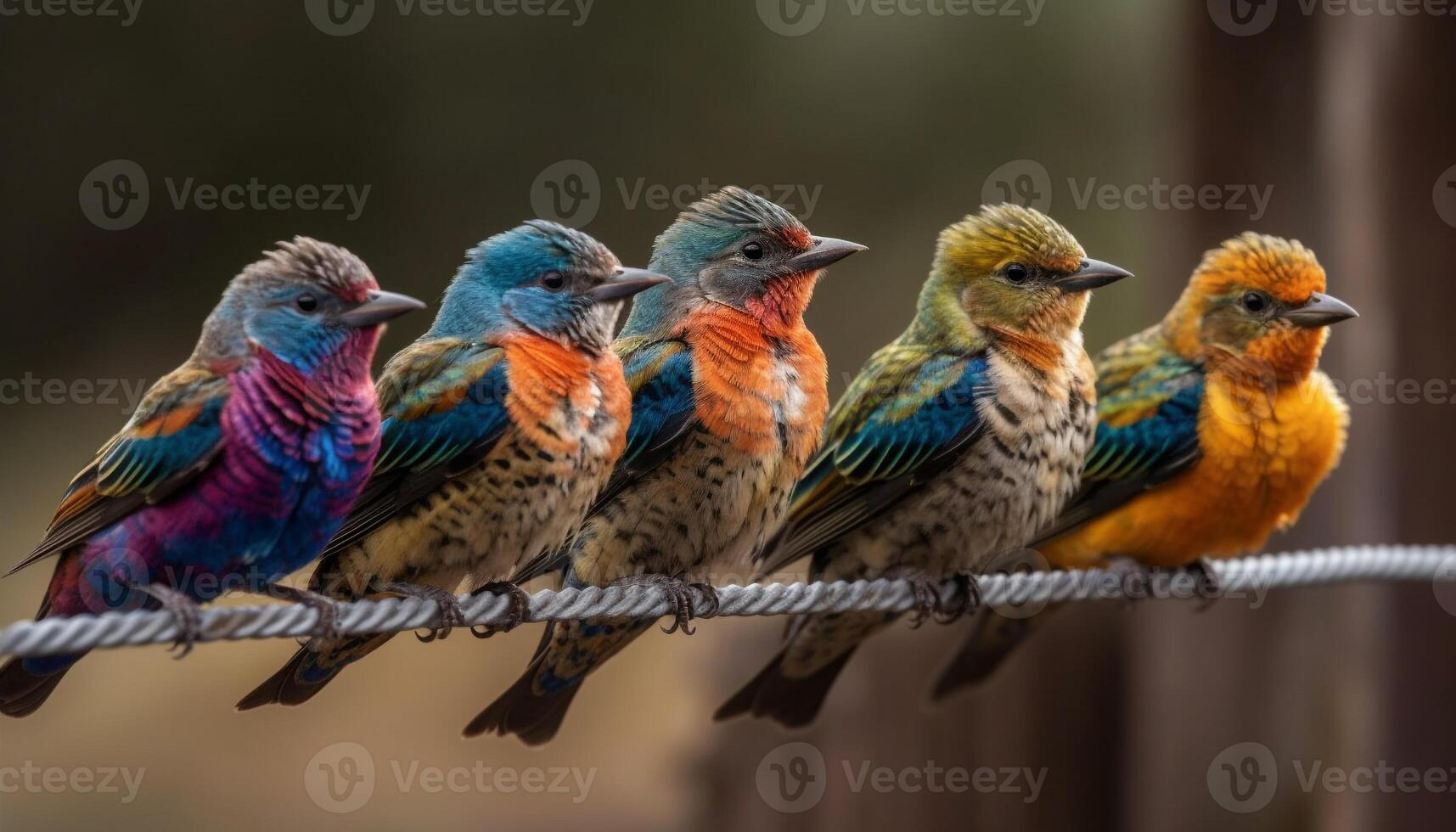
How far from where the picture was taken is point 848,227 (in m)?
10.7

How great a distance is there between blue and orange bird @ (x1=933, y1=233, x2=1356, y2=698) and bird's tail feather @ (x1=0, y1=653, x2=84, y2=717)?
3278 millimetres

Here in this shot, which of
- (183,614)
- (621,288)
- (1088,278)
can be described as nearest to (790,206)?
(1088,278)

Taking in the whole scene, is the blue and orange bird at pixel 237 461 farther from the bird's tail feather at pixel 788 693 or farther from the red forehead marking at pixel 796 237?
the bird's tail feather at pixel 788 693

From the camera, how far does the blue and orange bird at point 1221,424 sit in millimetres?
5383

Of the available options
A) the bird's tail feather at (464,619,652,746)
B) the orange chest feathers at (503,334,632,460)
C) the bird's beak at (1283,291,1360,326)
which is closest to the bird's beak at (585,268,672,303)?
the orange chest feathers at (503,334,632,460)

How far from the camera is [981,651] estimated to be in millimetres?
5781

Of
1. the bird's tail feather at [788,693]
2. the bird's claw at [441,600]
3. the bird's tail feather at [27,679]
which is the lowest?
the bird's tail feather at [788,693]

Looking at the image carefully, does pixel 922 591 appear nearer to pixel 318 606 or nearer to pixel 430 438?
pixel 430 438

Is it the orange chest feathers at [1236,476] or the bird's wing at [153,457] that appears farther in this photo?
the orange chest feathers at [1236,476]

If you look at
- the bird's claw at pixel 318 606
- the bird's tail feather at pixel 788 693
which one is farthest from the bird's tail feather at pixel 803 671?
the bird's claw at pixel 318 606

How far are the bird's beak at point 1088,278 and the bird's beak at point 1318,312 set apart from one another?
0.82m

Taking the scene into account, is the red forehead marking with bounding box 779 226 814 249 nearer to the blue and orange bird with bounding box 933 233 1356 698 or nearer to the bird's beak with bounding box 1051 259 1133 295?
the bird's beak with bounding box 1051 259 1133 295

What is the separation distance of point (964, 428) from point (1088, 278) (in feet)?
2.04

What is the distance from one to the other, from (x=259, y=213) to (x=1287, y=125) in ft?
19.6
